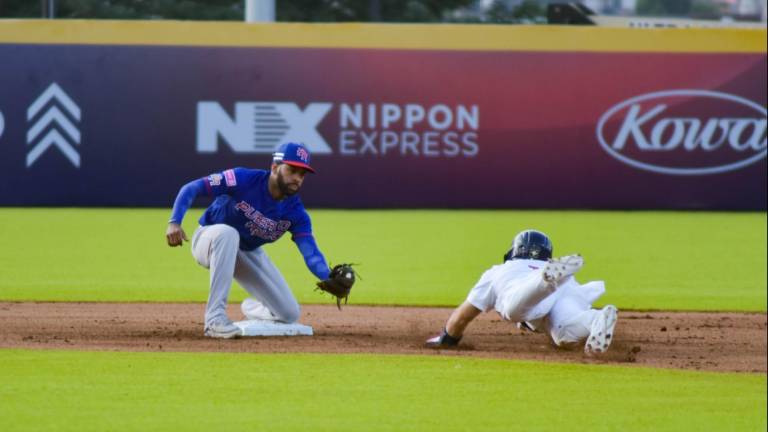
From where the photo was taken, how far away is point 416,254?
15141mm

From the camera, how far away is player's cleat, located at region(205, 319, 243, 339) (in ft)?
29.3

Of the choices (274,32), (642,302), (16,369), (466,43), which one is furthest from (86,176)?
(16,369)

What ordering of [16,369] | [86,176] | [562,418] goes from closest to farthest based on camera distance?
[562,418] < [16,369] < [86,176]

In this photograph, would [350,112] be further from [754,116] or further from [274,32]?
[754,116]

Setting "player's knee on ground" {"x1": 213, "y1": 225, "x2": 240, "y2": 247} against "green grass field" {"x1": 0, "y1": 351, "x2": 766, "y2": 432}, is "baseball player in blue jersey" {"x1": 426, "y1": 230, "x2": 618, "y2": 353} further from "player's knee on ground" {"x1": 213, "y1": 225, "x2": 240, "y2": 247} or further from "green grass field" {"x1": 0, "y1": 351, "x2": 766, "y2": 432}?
"player's knee on ground" {"x1": 213, "y1": 225, "x2": 240, "y2": 247}

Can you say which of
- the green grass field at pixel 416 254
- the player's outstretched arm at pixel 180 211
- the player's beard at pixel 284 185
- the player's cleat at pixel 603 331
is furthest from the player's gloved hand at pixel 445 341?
the green grass field at pixel 416 254

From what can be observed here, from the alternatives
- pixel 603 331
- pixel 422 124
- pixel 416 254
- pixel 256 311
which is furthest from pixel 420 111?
pixel 603 331

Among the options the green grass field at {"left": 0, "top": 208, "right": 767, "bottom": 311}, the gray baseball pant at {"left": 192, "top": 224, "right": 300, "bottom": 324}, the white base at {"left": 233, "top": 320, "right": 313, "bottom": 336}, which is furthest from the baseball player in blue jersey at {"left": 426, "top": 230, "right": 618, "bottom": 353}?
the green grass field at {"left": 0, "top": 208, "right": 767, "bottom": 311}

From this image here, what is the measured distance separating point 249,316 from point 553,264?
8.70 feet

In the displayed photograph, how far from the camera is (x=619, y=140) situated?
19891 millimetres

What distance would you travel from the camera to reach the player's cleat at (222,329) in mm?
8945

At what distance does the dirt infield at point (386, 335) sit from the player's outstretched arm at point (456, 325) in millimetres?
108

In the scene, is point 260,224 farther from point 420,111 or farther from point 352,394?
point 420,111

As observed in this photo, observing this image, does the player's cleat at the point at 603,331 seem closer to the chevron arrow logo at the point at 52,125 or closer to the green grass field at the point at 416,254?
the green grass field at the point at 416,254
